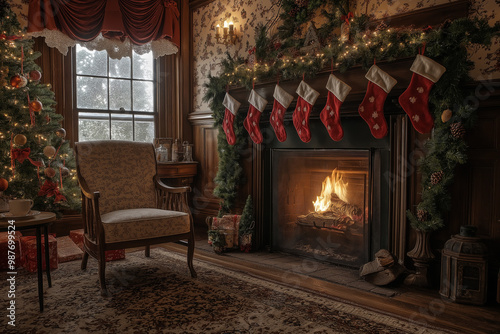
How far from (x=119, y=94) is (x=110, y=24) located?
0.82 m

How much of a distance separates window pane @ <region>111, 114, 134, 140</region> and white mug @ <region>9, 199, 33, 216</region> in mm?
2558

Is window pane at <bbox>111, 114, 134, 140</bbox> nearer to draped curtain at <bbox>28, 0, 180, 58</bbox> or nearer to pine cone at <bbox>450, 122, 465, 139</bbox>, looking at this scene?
draped curtain at <bbox>28, 0, 180, 58</bbox>

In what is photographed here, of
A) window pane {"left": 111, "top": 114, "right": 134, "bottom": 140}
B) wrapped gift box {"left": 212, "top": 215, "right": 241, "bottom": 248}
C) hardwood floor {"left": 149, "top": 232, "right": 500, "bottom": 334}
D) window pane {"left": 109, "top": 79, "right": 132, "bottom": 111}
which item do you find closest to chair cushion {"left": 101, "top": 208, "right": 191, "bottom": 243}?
hardwood floor {"left": 149, "top": 232, "right": 500, "bottom": 334}

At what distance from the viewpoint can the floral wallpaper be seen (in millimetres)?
2641

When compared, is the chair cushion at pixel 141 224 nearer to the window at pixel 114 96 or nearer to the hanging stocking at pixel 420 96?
the hanging stocking at pixel 420 96

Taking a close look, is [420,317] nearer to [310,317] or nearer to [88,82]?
[310,317]

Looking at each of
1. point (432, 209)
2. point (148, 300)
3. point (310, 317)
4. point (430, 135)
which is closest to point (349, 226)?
point (432, 209)

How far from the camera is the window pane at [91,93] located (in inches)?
183

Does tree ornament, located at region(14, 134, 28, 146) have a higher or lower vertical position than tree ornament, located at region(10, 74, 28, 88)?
lower

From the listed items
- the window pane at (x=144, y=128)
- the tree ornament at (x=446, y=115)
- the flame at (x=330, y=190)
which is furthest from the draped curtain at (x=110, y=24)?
the tree ornament at (x=446, y=115)

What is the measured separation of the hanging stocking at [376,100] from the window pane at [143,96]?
304cm

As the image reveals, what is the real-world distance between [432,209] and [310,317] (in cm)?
114

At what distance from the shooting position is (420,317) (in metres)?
2.31

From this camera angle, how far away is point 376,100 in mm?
2918
